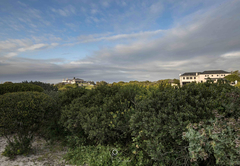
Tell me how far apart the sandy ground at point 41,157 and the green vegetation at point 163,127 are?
0.47 m

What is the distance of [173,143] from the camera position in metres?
3.43

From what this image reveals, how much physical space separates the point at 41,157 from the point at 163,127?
431 cm

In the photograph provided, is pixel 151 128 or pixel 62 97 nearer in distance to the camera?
pixel 151 128

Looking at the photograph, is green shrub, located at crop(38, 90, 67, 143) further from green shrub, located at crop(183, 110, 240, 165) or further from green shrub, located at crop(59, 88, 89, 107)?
green shrub, located at crop(183, 110, 240, 165)

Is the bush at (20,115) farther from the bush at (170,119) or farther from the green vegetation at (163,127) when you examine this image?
the bush at (170,119)

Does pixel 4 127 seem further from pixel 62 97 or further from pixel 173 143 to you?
pixel 173 143

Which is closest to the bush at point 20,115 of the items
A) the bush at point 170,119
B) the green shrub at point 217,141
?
the bush at point 170,119

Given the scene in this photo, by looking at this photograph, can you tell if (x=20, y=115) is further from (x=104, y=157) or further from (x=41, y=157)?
(x=104, y=157)

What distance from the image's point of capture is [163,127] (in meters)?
3.31

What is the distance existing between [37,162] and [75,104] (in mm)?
2179

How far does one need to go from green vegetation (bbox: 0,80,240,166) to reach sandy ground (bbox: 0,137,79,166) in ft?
1.54

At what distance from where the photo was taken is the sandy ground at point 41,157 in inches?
185

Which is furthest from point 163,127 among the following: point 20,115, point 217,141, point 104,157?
point 20,115

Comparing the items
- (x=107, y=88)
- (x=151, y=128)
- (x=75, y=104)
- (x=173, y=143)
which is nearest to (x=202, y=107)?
(x=173, y=143)
